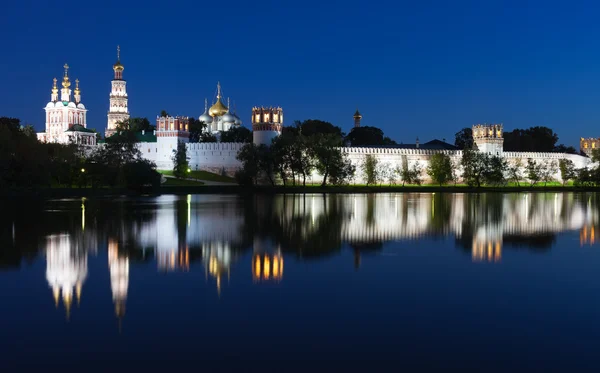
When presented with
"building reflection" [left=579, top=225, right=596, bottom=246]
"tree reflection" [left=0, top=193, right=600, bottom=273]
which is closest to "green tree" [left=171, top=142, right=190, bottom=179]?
"tree reflection" [left=0, top=193, right=600, bottom=273]

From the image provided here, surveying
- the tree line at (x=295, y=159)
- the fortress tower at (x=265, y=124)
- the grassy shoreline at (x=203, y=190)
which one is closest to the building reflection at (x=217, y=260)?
the grassy shoreline at (x=203, y=190)

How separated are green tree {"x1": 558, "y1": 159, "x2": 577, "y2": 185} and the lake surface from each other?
59473 millimetres

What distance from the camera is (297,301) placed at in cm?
898

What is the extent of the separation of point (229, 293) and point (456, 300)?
3.09m

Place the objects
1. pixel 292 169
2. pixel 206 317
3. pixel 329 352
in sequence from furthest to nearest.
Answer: pixel 292 169 → pixel 206 317 → pixel 329 352

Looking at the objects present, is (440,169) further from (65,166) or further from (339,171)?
(65,166)

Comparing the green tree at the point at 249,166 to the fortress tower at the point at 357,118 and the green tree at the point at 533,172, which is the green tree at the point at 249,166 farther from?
the fortress tower at the point at 357,118

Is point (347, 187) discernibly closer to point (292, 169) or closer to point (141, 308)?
point (292, 169)

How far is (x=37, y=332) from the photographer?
24.2ft

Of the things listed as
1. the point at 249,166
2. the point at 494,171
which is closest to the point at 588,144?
the point at 494,171

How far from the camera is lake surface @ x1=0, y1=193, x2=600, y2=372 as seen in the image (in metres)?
6.62

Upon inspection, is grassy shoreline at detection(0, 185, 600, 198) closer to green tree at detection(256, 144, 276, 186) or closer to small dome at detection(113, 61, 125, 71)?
green tree at detection(256, 144, 276, 186)

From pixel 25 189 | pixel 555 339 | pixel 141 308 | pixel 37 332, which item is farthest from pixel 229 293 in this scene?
pixel 25 189

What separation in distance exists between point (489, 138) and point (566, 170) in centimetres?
865
